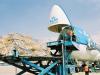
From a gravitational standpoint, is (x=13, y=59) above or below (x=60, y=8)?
below

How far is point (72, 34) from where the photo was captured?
3025 centimetres

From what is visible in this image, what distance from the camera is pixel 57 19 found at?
32.2 meters

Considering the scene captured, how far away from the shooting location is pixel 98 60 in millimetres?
35219

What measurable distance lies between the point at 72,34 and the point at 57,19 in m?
2.88

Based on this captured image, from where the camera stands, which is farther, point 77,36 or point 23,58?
point 77,36

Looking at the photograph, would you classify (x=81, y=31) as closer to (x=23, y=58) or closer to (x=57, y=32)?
(x=57, y=32)

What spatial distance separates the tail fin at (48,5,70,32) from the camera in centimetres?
3203

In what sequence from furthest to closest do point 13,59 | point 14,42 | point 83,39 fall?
point 14,42 < point 83,39 < point 13,59

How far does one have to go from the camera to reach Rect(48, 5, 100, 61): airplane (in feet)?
100

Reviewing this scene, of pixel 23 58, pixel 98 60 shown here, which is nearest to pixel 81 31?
pixel 98 60

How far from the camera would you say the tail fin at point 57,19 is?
105 ft

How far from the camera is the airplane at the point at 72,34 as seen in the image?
30516 mm

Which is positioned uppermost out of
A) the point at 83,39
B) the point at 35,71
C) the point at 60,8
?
the point at 60,8

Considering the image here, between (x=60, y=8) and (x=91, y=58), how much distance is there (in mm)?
6477
